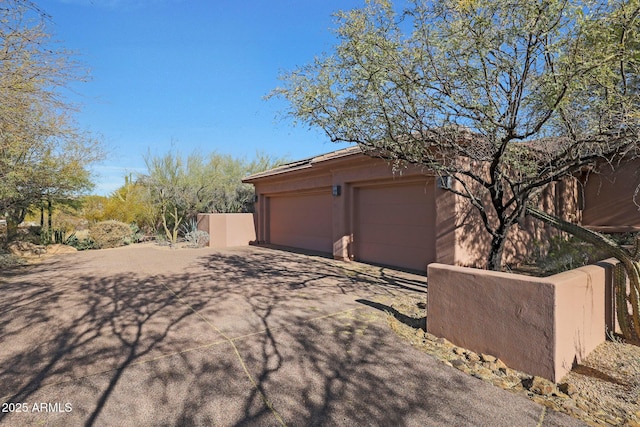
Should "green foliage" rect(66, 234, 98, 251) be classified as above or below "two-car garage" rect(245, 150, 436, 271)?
below

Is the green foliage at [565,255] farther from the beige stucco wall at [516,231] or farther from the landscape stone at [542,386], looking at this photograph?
the landscape stone at [542,386]

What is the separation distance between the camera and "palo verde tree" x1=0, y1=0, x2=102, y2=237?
5297mm

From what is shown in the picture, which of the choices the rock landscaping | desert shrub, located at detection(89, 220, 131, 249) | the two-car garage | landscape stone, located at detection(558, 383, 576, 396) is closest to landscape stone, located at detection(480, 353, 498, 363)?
the rock landscaping

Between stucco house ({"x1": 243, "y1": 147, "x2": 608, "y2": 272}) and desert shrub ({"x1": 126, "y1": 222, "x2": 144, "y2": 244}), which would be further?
desert shrub ({"x1": 126, "y1": 222, "x2": 144, "y2": 244})

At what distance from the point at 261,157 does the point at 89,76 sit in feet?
47.4

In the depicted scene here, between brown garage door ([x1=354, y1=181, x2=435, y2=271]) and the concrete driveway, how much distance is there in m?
1.92

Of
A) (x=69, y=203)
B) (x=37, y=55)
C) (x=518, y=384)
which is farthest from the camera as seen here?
(x=69, y=203)

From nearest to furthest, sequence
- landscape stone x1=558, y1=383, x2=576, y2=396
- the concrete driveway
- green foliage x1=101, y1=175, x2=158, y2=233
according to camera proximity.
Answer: the concrete driveway < landscape stone x1=558, y1=383, x2=576, y2=396 < green foliage x1=101, y1=175, x2=158, y2=233

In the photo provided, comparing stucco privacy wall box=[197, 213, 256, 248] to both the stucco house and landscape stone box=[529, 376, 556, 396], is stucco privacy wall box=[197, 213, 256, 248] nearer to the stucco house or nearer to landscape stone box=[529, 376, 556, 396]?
the stucco house

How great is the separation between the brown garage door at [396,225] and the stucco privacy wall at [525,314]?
4.22 meters

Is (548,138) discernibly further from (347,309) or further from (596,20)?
(347,309)

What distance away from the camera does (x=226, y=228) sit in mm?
14938

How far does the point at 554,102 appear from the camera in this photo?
3.73 m

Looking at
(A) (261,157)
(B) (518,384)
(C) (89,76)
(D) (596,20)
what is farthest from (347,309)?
(A) (261,157)
